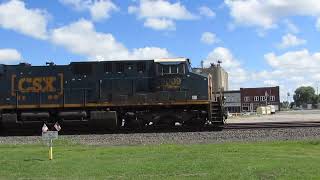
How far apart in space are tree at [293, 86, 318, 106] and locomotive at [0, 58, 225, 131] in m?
166

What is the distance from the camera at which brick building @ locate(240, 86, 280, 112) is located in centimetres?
12062

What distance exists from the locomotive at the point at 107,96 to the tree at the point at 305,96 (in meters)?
166

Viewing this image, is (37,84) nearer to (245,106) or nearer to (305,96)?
(245,106)

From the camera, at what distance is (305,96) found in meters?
187

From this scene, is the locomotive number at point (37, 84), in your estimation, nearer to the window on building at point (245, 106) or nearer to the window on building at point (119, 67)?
the window on building at point (119, 67)

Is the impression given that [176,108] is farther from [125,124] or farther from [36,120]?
[36,120]

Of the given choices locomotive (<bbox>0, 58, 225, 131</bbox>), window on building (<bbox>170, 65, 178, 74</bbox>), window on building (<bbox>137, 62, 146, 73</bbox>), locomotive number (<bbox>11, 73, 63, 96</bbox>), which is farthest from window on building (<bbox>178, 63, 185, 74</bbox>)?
locomotive number (<bbox>11, 73, 63, 96</bbox>)

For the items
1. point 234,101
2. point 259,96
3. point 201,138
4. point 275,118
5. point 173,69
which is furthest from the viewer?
point 259,96

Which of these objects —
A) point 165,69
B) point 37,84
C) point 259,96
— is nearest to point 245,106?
point 259,96

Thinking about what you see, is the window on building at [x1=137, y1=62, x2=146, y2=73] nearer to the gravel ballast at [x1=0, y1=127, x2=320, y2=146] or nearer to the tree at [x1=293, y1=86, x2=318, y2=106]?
the gravel ballast at [x1=0, y1=127, x2=320, y2=146]

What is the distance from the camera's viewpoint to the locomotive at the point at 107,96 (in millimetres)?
25094

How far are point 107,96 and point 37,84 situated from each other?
3680mm

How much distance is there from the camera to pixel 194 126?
24.8 m

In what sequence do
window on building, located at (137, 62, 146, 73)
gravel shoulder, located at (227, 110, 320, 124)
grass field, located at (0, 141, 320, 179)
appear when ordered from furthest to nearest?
gravel shoulder, located at (227, 110, 320, 124) → window on building, located at (137, 62, 146, 73) → grass field, located at (0, 141, 320, 179)
